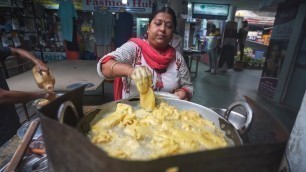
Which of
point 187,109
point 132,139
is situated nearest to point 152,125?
point 132,139

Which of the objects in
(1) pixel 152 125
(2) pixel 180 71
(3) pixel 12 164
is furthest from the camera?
(2) pixel 180 71

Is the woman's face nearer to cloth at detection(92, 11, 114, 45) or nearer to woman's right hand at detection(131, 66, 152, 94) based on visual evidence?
woman's right hand at detection(131, 66, 152, 94)

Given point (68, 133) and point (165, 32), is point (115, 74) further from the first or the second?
point (68, 133)

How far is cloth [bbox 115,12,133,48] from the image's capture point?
6199 mm

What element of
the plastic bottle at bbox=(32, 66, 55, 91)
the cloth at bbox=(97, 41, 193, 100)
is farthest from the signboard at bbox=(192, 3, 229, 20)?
the plastic bottle at bbox=(32, 66, 55, 91)

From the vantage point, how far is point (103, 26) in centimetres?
657

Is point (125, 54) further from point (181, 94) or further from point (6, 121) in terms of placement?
point (6, 121)

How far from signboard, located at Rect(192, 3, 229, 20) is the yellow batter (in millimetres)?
9046

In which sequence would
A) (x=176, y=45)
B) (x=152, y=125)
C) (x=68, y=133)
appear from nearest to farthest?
(x=68, y=133)
(x=152, y=125)
(x=176, y=45)

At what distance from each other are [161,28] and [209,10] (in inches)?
344

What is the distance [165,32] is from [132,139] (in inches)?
40.9

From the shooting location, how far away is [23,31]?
246 inches

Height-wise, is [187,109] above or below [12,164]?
above

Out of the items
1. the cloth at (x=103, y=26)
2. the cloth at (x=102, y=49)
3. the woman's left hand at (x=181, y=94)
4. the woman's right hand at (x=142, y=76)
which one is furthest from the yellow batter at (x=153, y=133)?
the cloth at (x=102, y=49)
